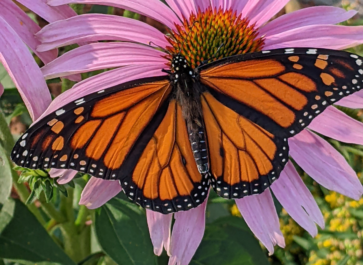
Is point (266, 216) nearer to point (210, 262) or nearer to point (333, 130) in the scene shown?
point (333, 130)

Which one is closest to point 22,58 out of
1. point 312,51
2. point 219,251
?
point 312,51

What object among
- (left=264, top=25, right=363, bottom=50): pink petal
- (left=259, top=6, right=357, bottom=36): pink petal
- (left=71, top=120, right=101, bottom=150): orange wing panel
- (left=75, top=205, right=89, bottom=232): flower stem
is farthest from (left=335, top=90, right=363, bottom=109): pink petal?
(left=75, top=205, right=89, bottom=232): flower stem

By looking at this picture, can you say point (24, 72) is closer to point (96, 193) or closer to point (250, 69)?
point (96, 193)

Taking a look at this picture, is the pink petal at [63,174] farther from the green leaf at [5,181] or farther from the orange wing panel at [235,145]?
the orange wing panel at [235,145]

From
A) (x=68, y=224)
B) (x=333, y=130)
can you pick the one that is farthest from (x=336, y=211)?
(x=68, y=224)

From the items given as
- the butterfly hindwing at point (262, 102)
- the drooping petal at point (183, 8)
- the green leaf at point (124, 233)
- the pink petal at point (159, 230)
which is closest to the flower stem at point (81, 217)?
the green leaf at point (124, 233)

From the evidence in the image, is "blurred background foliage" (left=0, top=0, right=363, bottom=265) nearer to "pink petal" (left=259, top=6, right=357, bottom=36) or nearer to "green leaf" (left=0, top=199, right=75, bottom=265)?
"green leaf" (left=0, top=199, right=75, bottom=265)
